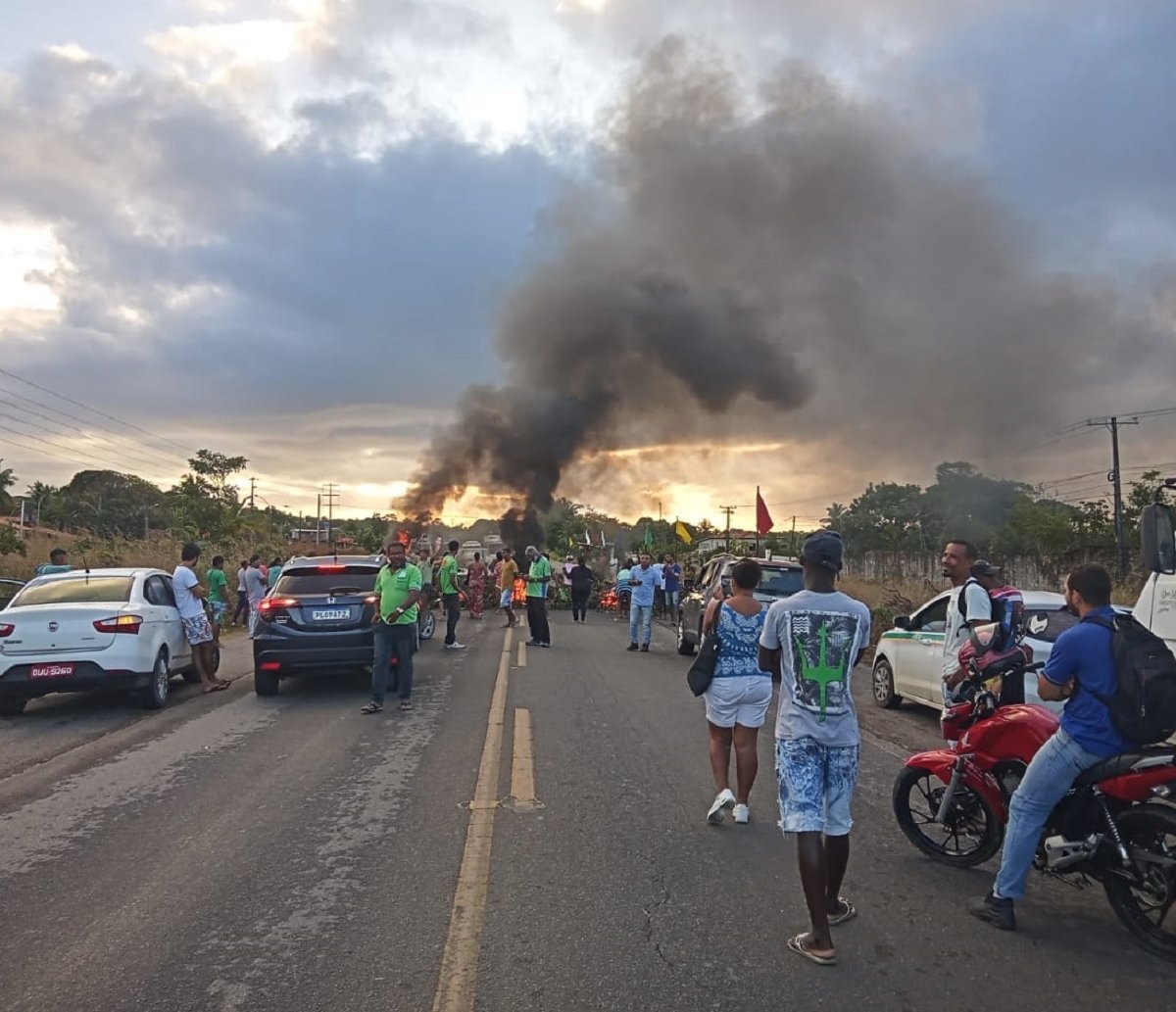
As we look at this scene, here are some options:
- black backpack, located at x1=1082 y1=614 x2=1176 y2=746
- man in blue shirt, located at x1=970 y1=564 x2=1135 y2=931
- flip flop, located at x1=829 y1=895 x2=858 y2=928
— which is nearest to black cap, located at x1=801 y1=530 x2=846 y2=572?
man in blue shirt, located at x1=970 y1=564 x2=1135 y2=931

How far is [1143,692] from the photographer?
392 cm

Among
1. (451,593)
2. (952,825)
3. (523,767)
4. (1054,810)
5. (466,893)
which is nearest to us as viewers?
(1054,810)

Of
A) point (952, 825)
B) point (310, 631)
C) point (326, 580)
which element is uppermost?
point (326, 580)

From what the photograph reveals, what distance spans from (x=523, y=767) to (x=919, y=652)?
4.71 meters

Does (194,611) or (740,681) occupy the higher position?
(194,611)

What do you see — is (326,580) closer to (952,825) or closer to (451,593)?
(451,593)

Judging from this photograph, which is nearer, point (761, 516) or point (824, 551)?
point (824, 551)

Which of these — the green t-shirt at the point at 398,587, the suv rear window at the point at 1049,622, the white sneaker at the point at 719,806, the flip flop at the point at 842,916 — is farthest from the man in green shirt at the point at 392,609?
A: the flip flop at the point at 842,916

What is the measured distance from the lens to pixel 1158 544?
5.10 m

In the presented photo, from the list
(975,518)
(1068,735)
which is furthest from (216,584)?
(975,518)

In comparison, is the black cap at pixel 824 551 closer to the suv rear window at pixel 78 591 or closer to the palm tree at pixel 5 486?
the suv rear window at pixel 78 591

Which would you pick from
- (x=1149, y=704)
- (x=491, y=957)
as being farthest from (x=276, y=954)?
(x=1149, y=704)

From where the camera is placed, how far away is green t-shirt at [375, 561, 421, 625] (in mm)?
9625

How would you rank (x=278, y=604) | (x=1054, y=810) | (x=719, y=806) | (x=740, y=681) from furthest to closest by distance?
(x=278, y=604) → (x=740, y=681) → (x=719, y=806) → (x=1054, y=810)
